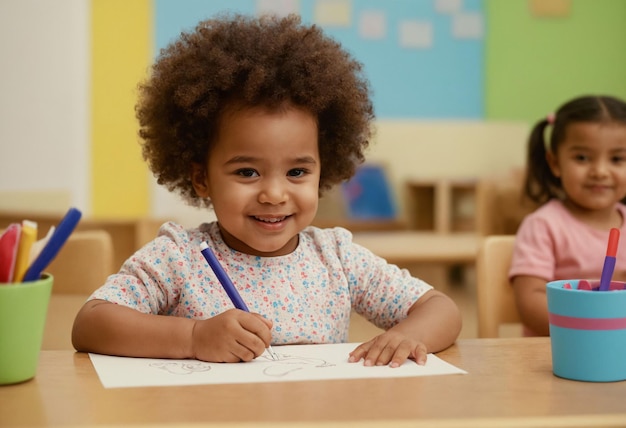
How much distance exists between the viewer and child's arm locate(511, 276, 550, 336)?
1.63 meters

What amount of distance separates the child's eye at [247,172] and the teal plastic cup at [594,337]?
0.48m

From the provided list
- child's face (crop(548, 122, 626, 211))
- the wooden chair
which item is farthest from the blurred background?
the wooden chair

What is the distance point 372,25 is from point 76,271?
4500 mm

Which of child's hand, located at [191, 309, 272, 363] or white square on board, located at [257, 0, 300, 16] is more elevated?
white square on board, located at [257, 0, 300, 16]

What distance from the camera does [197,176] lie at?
1398 millimetres

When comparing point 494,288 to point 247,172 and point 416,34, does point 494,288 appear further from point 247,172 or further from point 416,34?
point 416,34

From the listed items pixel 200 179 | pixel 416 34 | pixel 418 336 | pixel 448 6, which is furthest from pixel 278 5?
pixel 418 336

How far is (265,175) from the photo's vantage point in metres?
1.25

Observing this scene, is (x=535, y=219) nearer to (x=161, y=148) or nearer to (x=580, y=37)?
(x=161, y=148)

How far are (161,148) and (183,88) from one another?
138 millimetres

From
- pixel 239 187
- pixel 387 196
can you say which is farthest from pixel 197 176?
pixel 387 196

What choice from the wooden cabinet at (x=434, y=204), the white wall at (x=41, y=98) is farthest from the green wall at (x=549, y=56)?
the white wall at (x=41, y=98)

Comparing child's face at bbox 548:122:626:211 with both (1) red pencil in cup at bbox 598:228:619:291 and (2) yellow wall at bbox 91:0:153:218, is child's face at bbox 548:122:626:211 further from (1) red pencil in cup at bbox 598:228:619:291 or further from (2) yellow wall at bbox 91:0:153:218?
(2) yellow wall at bbox 91:0:153:218

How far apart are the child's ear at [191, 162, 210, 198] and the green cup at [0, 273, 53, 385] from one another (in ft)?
1.65
